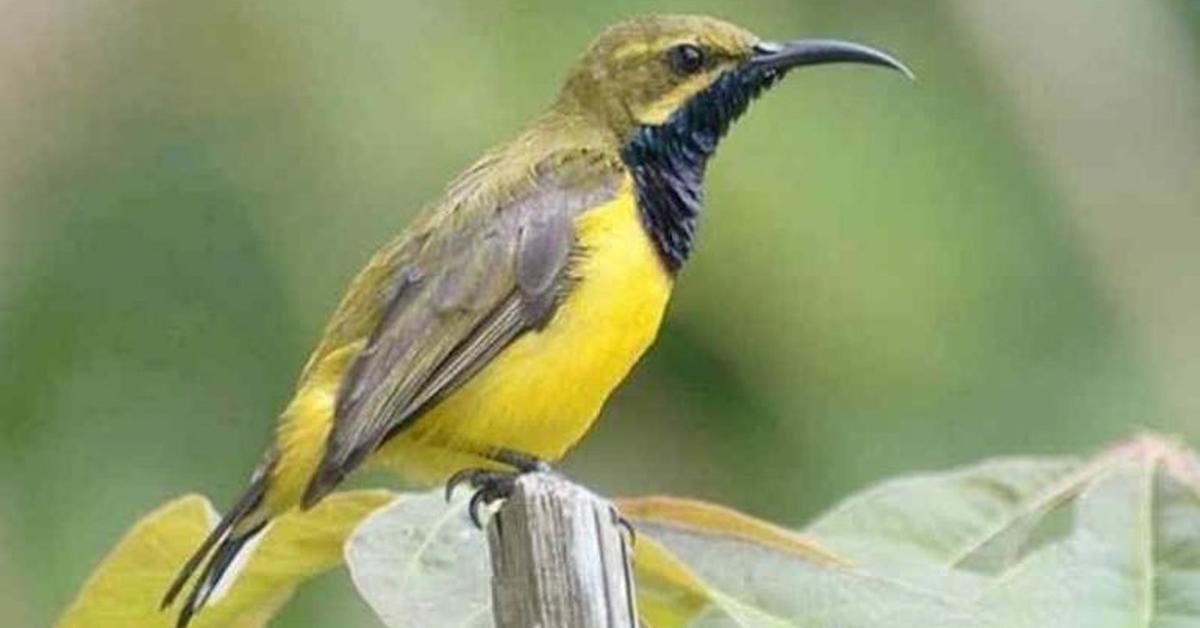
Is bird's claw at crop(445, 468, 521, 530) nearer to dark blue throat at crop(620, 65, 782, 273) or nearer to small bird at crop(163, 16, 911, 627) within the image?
small bird at crop(163, 16, 911, 627)

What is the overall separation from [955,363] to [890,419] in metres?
0.17

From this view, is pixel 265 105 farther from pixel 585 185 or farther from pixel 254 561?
pixel 254 561

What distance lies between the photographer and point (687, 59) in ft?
10.7

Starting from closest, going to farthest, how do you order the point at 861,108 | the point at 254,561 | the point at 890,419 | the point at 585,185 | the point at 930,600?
the point at 930,600 < the point at 254,561 < the point at 585,185 < the point at 890,419 < the point at 861,108

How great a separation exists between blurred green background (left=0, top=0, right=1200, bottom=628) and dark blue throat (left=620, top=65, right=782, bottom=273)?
129 cm

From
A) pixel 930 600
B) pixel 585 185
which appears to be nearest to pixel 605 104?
pixel 585 185

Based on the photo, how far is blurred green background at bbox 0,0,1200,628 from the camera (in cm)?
448

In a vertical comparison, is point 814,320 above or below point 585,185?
below

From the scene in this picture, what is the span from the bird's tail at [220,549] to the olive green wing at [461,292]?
3.1 inches

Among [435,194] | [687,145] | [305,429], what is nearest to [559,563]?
[305,429]

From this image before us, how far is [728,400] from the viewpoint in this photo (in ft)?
15.3

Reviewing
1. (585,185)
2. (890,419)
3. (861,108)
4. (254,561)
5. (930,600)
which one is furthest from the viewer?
(861,108)

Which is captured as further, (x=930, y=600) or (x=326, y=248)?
(x=326, y=248)

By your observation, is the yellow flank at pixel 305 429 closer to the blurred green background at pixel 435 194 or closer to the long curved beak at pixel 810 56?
the long curved beak at pixel 810 56
